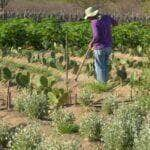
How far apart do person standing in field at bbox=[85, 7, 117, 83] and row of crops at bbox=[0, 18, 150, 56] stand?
743 centimetres

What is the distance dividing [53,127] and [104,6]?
4043 cm

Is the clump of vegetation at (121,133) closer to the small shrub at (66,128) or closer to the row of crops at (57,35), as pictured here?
the small shrub at (66,128)

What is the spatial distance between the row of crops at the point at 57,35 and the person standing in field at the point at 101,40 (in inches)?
293

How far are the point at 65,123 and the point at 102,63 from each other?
13.0 ft

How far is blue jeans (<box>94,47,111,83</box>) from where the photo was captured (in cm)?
1202

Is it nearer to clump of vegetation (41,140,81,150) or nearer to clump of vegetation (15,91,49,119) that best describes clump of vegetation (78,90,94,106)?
clump of vegetation (15,91,49,119)

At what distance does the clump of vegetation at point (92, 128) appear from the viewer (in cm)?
786

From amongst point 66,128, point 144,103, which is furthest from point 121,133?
point 144,103

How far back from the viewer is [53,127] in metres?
8.52

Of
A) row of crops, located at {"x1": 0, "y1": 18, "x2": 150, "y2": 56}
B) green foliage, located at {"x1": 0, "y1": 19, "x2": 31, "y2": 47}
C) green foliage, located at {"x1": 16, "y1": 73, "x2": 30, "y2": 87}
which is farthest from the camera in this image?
green foliage, located at {"x1": 0, "y1": 19, "x2": 31, "y2": 47}

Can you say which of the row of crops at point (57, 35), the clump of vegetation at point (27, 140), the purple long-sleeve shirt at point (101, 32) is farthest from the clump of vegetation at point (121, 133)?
the row of crops at point (57, 35)

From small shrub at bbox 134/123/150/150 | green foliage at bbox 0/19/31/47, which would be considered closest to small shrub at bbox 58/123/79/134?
small shrub at bbox 134/123/150/150

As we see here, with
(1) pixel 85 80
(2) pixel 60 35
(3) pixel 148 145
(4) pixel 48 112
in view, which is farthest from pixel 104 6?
(3) pixel 148 145

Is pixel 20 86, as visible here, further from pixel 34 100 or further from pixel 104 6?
pixel 104 6
